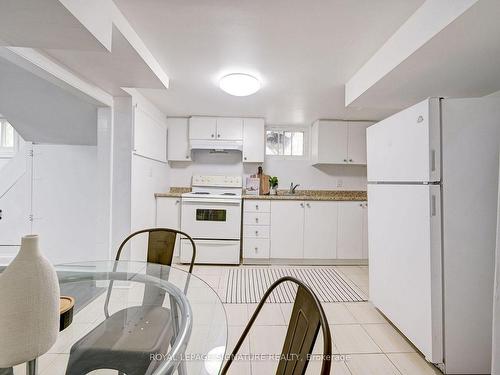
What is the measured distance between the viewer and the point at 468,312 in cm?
152

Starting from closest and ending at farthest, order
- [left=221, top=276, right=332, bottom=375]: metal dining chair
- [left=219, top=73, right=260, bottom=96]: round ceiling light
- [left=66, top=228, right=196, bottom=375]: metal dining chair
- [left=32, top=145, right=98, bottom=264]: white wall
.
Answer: [left=221, top=276, right=332, bottom=375]: metal dining chair
[left=66, top=228, right=196, bottom=375]: metal dining chair
[left=219, top=73, right=260, bottom=96]: round ceiling light
[left=32, top=145, right=98, bottom=264]: white wall

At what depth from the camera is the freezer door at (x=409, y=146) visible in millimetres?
1535

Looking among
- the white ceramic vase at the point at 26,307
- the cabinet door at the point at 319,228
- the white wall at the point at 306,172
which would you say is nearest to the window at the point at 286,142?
the white wall at the point at 306,172

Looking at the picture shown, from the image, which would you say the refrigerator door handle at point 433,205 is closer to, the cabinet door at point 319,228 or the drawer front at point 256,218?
the cabinet door at point 319,228

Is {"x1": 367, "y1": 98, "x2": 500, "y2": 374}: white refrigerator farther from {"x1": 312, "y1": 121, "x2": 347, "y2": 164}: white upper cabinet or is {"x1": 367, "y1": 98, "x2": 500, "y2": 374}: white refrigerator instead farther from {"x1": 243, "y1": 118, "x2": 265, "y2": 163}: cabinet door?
{"x1": 243, "y1": 118, "x2": 265, "y2": 163}: cabinet door

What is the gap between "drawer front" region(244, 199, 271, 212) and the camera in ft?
11.4

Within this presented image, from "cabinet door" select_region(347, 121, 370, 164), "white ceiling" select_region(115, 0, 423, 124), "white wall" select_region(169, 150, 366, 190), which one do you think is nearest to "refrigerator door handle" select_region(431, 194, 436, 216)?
"white ceiling" select_region(115, 0, 423, 124)

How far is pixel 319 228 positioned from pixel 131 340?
276cm

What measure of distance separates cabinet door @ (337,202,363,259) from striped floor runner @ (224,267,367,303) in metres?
0.31

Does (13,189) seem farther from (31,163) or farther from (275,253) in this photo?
(275,253)

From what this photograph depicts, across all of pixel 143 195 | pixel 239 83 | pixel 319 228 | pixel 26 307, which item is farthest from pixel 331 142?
pixel 26 307

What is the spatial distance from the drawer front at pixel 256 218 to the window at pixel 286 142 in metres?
1.12

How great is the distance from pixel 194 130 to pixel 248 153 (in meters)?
0.85

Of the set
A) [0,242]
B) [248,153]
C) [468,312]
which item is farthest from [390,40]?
[0,242]
